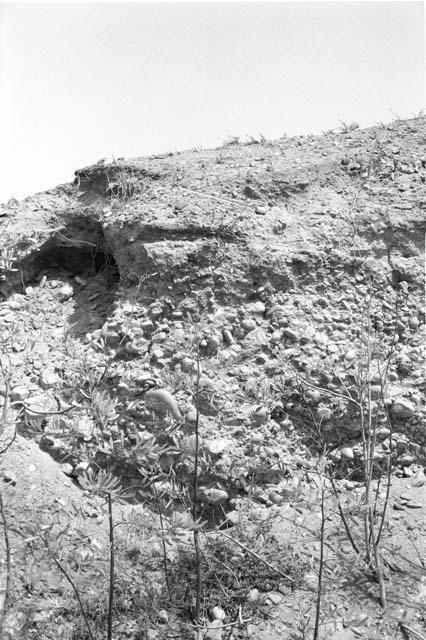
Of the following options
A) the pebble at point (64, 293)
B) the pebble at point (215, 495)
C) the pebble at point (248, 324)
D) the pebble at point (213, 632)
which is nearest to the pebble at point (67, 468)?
the pebble at point (215, 495)

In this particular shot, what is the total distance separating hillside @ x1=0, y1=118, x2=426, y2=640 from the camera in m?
3.00

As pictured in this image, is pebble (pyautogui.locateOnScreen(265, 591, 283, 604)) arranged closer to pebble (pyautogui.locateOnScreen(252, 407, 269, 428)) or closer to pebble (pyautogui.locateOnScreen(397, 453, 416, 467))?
pebble (pyautogui.locateOnScreen(252, 407, 269, 428))

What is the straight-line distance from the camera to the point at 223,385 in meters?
3.92

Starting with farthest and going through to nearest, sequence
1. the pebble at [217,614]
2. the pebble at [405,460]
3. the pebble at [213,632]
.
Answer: the pebble at [405,460]
the pebble at [217,614]
the pebble at [213,632]

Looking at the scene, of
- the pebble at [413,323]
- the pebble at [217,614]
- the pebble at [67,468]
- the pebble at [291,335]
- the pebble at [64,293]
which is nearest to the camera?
the pebble at [217,614]

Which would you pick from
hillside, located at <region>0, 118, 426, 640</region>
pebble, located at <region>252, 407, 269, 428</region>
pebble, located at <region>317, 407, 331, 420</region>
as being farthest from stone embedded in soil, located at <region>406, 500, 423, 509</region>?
pebble, located at <region>252, 407, 269, 428</region>

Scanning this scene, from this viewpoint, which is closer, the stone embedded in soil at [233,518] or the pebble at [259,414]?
the stone embedded in soil at [233,518]

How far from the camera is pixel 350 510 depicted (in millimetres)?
3191

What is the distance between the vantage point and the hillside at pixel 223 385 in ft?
9.84

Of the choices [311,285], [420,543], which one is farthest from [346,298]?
[420,543]

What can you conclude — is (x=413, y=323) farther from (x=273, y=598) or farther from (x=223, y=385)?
(x=273, y=598)

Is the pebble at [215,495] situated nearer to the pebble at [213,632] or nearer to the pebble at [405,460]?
the pebble at [213,632]

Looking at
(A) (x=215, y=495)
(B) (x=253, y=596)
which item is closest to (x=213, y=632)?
(B) (x=253, y=596)

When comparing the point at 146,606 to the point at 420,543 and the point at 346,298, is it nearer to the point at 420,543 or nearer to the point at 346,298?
the point at 420,543
